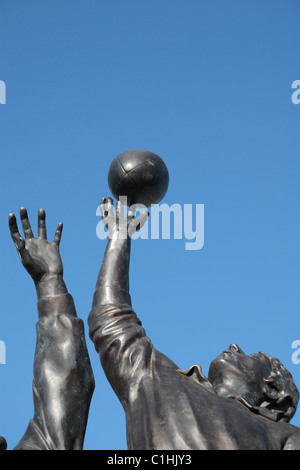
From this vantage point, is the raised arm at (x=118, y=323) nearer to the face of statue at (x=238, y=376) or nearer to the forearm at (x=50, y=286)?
the forearm at (x=50, y=286)

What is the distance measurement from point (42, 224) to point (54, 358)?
1479mm

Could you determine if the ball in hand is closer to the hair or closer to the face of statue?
the face of statue

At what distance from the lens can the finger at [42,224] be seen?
9219mm

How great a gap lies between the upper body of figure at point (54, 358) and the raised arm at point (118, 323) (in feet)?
0.77

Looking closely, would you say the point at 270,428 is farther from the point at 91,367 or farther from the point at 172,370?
the point at 91,367

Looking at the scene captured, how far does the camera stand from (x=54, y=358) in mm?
8547

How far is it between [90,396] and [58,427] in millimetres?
473

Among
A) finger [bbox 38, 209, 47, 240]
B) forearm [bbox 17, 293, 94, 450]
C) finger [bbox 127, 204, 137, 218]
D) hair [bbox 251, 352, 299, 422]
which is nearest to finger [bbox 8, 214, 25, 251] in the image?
finger [bbox 38, 209, 47, 240]

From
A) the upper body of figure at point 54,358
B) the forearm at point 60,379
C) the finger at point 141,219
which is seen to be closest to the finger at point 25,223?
the upper body of figure at point 54,358

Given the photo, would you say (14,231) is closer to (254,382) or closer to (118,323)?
(118,323)

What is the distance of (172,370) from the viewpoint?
849 cm
